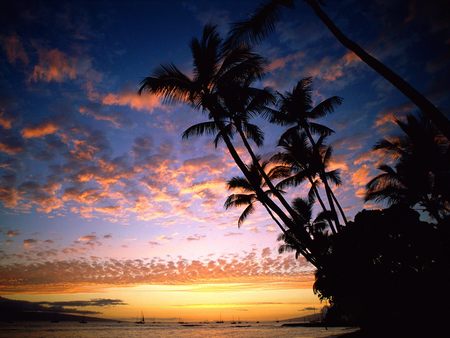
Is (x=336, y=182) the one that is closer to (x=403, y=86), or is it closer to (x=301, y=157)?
(x=301, y=157)

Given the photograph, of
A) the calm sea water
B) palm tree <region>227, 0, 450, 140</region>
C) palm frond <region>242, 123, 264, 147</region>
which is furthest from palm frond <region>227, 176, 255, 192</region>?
the calm sea water

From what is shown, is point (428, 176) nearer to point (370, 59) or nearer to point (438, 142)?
point (438, 142)

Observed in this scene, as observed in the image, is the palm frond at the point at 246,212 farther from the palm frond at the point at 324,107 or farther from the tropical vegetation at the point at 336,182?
the palm frond at the point at 324,107

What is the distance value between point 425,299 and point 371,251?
2.96 metres

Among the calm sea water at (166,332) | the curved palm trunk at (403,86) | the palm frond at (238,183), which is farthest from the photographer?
the calm sea water at (166,332)

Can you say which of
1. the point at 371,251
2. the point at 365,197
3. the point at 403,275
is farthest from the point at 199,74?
the point at 365,197

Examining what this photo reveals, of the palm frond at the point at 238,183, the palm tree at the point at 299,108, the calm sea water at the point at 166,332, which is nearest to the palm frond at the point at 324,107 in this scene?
the palm tree at the point at 299,108

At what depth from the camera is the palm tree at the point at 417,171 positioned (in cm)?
1576

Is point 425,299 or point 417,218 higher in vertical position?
point 417,218

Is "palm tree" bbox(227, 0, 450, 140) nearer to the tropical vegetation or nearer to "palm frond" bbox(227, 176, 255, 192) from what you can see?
the tropical vegetation

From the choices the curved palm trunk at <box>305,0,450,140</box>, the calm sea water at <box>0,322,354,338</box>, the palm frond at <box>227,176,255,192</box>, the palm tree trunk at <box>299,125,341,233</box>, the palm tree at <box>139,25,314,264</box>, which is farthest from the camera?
the calm sea water at <box>0,322,354,338</box>

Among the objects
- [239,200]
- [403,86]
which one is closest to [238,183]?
[239,200]

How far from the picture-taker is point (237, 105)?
11391mm

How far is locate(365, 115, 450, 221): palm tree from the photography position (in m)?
15.8
